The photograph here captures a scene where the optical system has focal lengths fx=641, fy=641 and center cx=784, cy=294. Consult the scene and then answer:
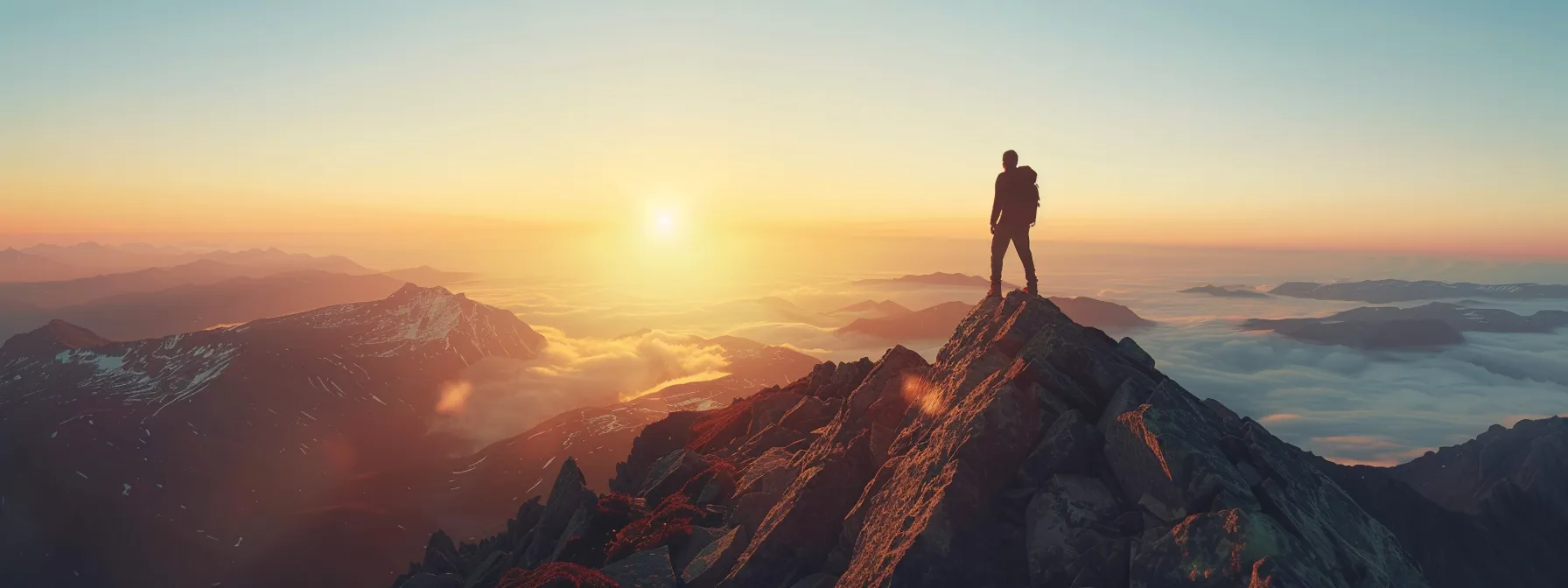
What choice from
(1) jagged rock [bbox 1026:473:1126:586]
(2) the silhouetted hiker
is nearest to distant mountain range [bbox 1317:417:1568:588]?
(2) the silhouetted hiker

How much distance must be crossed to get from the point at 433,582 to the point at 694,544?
19.6 m

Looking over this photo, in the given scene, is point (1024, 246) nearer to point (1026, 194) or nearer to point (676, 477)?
point (1026, 194)

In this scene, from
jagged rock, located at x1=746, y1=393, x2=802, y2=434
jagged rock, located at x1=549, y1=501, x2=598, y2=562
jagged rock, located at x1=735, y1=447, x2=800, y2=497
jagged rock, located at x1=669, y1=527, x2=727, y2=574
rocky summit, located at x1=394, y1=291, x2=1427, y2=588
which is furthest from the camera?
jagged rock, located at x1=746, y1=393, x2=802, y2=434

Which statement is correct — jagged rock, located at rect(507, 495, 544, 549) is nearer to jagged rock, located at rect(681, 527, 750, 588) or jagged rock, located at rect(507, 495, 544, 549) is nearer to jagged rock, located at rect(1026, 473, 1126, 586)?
jagged rock, located at rect(681, 527, 750, 588)

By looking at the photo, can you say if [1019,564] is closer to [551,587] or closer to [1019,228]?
[1019,228]

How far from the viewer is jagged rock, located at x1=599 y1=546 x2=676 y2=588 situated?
22.7 metres

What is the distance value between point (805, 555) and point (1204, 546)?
11624 mm

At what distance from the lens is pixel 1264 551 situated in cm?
1088

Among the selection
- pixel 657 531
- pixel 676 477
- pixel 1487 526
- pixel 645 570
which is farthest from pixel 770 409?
pixel 1487 526

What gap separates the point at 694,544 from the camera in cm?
2591

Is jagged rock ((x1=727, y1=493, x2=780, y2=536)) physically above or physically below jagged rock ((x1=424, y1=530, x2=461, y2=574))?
above

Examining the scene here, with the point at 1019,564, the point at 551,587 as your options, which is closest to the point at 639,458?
the point at 551,587

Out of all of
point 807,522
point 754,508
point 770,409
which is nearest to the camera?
point 807,522

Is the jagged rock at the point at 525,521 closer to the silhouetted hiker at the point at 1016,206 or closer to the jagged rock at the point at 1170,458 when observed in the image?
the silhouetted hiker at the point at 1016,206
